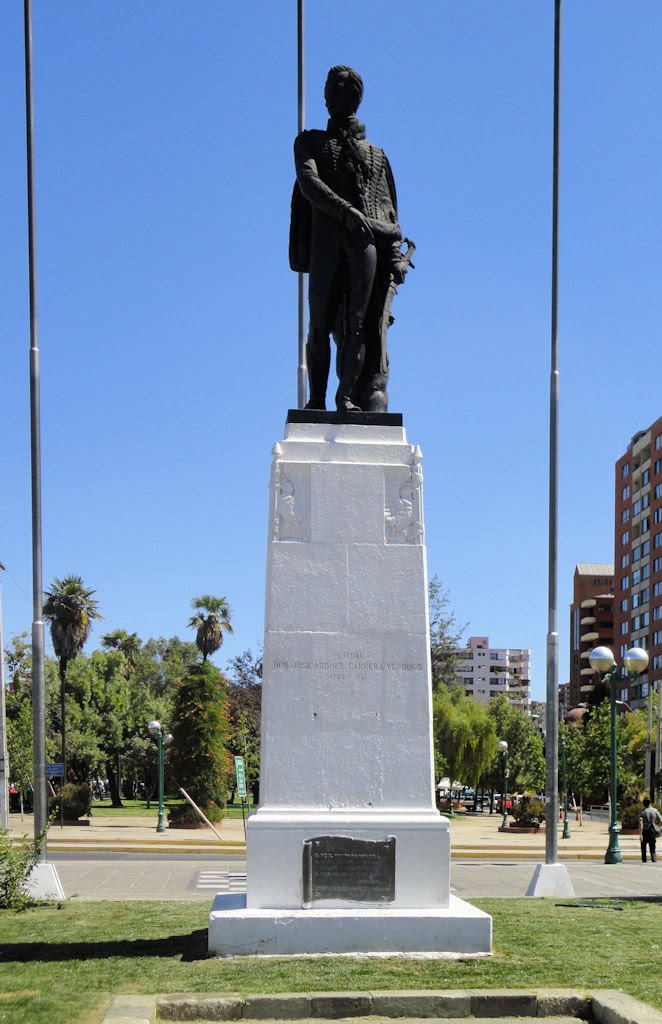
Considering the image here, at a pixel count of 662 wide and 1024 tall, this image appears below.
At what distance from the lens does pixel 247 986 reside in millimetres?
8477

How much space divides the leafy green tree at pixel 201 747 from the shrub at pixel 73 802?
3.86m

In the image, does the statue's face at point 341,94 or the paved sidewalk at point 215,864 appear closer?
the statue's face at point 341,94

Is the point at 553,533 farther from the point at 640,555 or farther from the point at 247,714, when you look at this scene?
the point at 640,555

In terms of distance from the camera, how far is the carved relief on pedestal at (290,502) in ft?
34.4

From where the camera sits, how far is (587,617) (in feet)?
483

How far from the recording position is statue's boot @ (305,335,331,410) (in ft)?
38.3

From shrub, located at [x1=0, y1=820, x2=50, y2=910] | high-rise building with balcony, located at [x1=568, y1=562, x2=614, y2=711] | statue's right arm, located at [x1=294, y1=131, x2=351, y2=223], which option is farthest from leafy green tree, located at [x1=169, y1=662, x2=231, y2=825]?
high-rise building with balcony, located at [x1=568, y1=562, x2=614, y2=711]

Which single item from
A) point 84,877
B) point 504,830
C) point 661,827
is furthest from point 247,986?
point 504,830

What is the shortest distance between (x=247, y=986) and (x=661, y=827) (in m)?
26.2

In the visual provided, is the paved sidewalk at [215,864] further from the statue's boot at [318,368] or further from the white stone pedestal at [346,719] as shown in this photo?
the statue's boot at [318,368]

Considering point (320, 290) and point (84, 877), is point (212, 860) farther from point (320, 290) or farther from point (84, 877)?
point (320, 290)

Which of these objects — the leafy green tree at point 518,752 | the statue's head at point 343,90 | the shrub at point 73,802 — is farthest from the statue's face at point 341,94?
the leafy green tree at point 518,752

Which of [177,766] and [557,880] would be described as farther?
[177,766]

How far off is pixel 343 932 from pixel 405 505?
11.4ft
